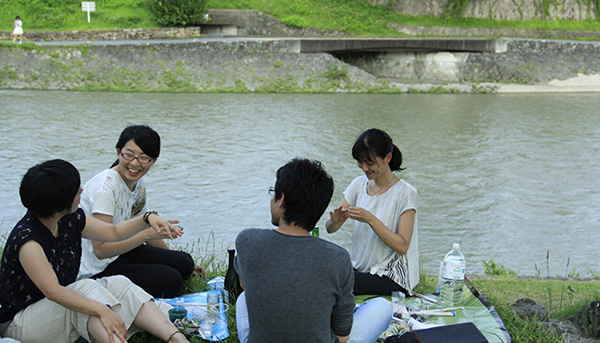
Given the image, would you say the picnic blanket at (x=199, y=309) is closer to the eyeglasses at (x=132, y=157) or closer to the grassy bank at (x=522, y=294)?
the grassy bank at (x=522, y=294)

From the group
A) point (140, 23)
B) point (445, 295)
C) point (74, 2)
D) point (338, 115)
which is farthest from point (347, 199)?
point (74, 2)

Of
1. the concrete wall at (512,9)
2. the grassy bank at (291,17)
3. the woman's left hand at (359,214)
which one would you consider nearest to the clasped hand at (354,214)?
the woman's left hand at (359,214)

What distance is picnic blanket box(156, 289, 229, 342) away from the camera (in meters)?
3.85

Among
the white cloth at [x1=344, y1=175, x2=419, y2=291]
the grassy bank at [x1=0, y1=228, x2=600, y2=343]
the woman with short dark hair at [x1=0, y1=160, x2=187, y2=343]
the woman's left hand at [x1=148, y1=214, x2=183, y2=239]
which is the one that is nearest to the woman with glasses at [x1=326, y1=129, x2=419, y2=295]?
the white cloth at [x1=344, y1=175, x2=419, y2=291]

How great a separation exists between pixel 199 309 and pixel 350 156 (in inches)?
329

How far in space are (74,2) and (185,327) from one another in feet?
94.5

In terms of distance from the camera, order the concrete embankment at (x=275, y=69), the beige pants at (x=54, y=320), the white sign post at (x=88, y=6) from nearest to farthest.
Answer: the beige pants at (x=54, y=320) < the concrete embankment at (x=275, y=69) < the white sign post at (x=88, y=6)

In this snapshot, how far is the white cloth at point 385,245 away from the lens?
4339mm

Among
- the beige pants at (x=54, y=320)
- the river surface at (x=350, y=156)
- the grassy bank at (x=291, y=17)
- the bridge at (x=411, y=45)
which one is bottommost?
the river surface at (x=350, y=156)

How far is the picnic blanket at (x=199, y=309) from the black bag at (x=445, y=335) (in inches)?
39.3

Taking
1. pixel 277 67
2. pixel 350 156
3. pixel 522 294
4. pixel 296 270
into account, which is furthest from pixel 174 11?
pixel 296 270

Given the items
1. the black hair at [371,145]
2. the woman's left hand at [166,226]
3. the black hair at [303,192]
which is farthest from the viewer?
the black hair at [371,145]

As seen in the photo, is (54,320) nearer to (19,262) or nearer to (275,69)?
(19,262)

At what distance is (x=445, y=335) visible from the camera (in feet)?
11.9
